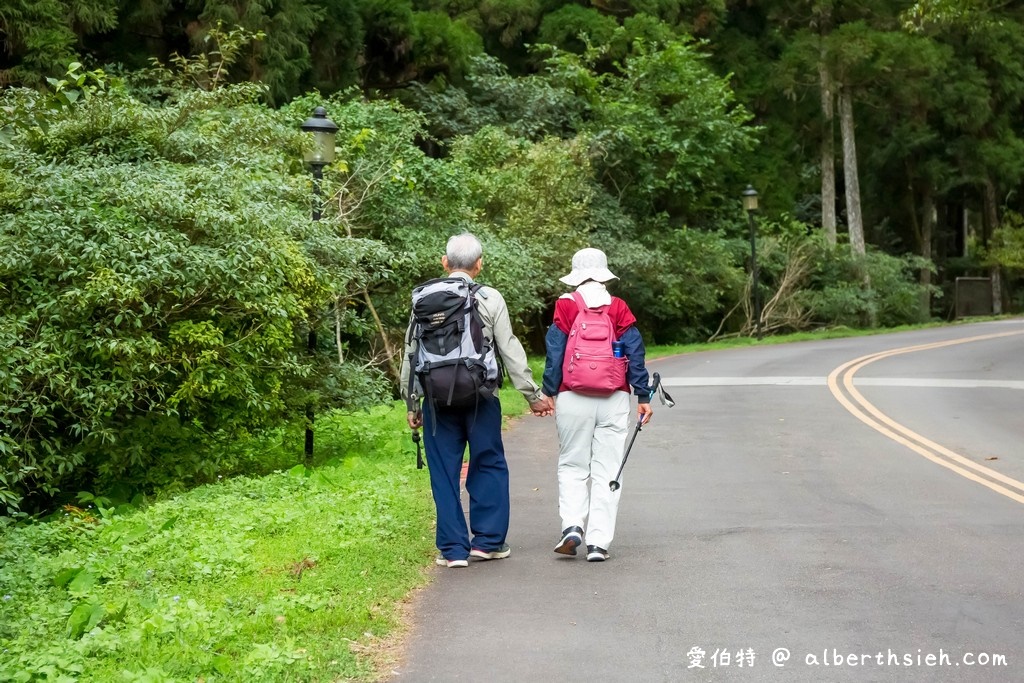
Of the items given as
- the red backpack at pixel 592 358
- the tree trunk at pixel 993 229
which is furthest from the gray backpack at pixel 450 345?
the tree trunk at pixel 993 229

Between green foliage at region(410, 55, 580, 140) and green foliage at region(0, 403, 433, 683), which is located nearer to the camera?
green foliage at region(0, 403, 433, 683)

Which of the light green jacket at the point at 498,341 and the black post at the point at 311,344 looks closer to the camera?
the light green jacket at the point at 498,341

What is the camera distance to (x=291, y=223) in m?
11.9

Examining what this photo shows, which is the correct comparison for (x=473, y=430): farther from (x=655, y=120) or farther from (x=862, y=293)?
(x=862, y=293)

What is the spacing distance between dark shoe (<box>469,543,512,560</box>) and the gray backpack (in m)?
0.95

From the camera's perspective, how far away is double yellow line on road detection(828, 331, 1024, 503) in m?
10.4

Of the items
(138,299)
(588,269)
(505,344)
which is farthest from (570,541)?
(138,299)

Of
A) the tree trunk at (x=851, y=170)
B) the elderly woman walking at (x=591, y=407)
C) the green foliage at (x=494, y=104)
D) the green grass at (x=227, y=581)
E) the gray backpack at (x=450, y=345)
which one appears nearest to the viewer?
the green grass at (x=227, y=581)

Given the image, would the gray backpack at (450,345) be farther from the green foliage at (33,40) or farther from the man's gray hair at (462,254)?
the green foliage at (33,40)

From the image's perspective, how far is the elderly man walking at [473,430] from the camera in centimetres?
752

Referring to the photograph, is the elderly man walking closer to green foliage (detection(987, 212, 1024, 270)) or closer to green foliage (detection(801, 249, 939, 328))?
green foliage (detection(801, 249, 939, 328))

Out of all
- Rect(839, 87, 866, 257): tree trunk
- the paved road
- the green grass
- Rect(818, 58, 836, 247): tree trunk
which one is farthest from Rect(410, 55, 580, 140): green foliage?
the green grass

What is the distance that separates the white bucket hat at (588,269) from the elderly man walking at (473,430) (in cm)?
49

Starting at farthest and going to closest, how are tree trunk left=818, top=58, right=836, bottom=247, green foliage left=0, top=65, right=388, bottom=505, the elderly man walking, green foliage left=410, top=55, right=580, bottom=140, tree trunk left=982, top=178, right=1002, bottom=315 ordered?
tree trunk left=982, top=178, right=1002, bottom=315
tree trunk left=818, top=58, right=836, bottom=247
green foliage left=410, top=55, right=580, bottom=140
green foliage left=0, top=65, right=388, bottom=505
the elderly man walking
